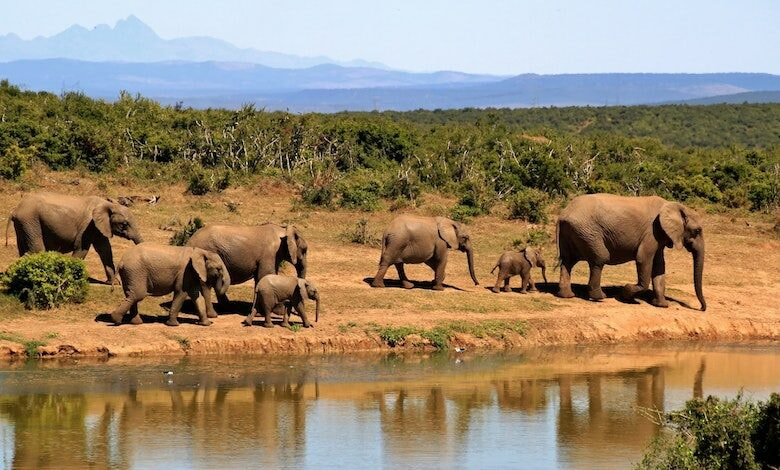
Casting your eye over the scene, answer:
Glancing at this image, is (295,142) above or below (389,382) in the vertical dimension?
above

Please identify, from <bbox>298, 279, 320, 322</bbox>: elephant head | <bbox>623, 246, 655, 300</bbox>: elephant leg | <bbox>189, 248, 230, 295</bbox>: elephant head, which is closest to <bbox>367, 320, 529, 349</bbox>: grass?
<bbox>298, 279, 320, 322</bbox>: elephant head

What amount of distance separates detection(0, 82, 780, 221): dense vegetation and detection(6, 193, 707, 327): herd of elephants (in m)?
7.96

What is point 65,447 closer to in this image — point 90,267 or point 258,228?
point 258,228

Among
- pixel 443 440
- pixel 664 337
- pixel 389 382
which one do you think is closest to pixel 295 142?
pixel 664 337

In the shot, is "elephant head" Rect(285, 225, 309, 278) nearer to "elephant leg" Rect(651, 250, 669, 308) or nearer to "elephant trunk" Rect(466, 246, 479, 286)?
"elephant trunk" Rect(466, 246, 479, 286)

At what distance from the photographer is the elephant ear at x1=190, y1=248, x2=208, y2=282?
2167 centimetres

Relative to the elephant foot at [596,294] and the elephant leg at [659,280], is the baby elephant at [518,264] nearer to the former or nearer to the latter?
the elephant foot at [596,294]

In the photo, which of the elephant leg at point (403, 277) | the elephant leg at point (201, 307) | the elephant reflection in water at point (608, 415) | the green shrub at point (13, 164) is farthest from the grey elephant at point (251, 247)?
the green shrub at point (13, 164)

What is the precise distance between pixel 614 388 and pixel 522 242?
35.3 feet

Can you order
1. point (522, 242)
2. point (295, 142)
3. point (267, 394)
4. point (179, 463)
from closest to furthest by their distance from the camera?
point (179, 463) → point (267, 394) → point (522, 242) → point (295, 142)

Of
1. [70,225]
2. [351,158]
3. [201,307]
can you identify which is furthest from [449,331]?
[351,158]

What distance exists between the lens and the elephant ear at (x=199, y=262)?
71.1 feet

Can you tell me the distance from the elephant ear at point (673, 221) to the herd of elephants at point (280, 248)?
0.02 metres

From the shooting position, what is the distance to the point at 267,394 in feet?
63.6
